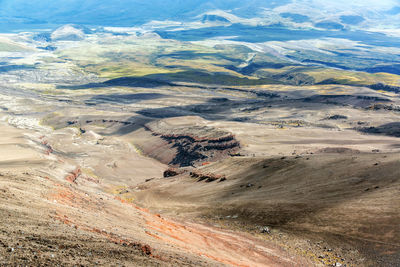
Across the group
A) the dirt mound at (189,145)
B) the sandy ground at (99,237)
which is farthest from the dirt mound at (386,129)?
the sandy ground at (99,237)

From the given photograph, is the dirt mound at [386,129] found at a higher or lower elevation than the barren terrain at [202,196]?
lower

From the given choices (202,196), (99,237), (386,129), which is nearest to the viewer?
(99,237)

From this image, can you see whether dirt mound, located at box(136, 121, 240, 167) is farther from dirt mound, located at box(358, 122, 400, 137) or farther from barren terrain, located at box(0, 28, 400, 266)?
dirt mound, located at box(358, 122, 400, 137)

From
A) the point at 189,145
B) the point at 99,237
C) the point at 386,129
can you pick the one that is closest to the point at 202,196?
the point at 99,237

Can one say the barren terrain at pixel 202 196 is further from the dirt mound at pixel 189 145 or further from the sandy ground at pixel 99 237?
the dirt mound at pixel 189 145

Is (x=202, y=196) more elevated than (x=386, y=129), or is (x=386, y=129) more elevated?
(x=202, y=196)

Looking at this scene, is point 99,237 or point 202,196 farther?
point 202,196

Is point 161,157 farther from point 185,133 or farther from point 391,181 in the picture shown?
point 391,181

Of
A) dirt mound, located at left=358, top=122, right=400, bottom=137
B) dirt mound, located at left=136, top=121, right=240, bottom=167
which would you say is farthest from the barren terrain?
dirt mound, located at left=358, top=122, right=400, bottom=137

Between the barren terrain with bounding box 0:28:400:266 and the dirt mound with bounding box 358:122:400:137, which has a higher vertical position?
the barren terrain with bounding box 0:28:400:266

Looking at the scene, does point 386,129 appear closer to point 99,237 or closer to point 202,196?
point 202,196

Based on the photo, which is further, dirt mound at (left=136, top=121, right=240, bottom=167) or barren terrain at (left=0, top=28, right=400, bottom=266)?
dirt mound at (left=136, top=121, right=240, bottom=167)
